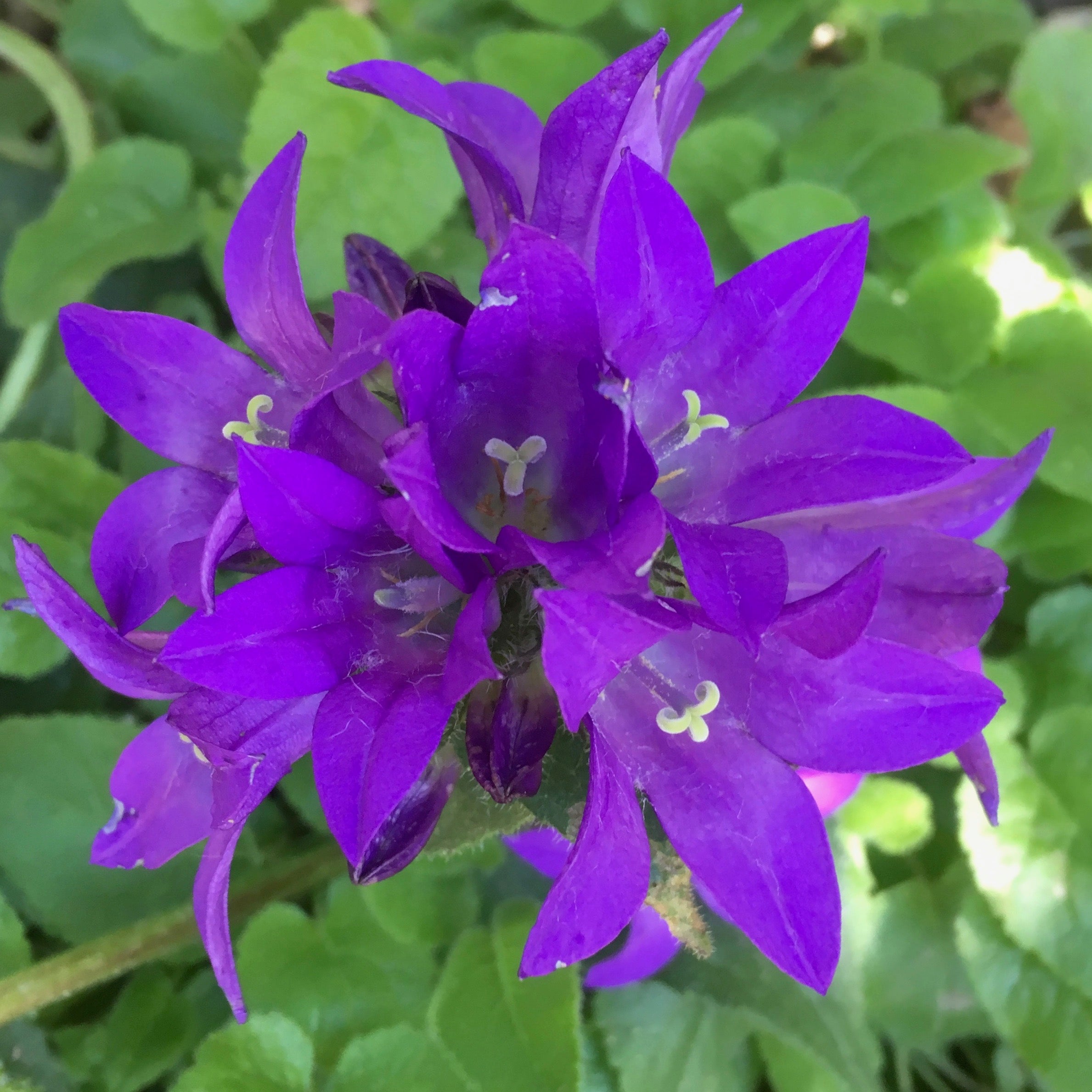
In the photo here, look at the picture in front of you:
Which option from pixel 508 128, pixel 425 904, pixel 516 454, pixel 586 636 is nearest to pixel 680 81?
pixel 508 128

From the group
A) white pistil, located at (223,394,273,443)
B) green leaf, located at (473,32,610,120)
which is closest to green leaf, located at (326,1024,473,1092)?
white pistil, located at (223,394,273,443)

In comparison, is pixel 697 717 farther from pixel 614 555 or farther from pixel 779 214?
pixel 779 214

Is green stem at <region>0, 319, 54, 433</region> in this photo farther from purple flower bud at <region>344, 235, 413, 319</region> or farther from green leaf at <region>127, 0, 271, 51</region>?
purple flower bud at <region>344, 235, 413, 319</region>

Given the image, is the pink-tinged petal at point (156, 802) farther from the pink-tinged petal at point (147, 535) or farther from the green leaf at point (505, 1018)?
the green leaf at point (505, 1018)

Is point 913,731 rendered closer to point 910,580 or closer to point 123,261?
point 910,580

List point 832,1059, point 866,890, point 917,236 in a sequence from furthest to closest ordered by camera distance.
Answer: point 917,236 < point 866,890 < point 832,1059

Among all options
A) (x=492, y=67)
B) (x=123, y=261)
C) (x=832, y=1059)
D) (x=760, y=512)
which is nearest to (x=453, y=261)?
(x=492, y=67)
